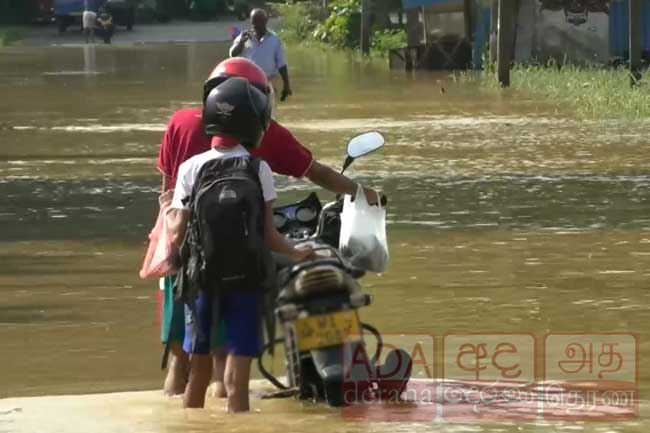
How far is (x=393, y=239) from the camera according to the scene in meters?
13.2

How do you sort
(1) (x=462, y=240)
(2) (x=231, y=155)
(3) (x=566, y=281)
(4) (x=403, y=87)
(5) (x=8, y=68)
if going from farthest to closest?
(5) (x=8, y=68)
(4) (x=403, y=87)
(1) (x=462, y=240)
(3) (x=566, y=281)
(2) (x=231, y=155)

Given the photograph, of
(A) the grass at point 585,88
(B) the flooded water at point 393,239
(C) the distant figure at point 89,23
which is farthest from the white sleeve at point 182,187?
(C) the distant figure at point 89,23

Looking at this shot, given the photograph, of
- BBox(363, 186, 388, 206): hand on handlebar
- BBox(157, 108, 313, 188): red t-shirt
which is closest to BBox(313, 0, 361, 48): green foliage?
BBox(157, 108, 313, 188): red t-shirt

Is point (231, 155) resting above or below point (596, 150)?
above

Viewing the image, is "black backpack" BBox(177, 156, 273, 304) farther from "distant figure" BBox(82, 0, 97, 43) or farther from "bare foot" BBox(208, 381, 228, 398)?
"distant figure" BBox(82, 0, 97, 43)

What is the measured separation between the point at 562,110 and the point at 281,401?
17.3 metres

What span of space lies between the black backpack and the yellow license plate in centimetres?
46

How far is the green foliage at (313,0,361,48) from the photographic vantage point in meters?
50.2

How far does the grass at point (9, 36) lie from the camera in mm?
56875

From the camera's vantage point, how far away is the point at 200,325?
7.32 metres

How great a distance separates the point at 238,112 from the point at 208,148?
0.58 metres

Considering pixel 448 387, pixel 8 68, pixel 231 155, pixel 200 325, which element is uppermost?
pixel 231 155

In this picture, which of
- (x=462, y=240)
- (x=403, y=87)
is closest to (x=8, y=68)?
(x=403, y=87)

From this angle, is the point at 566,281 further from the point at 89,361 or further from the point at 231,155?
the point at 231,155
